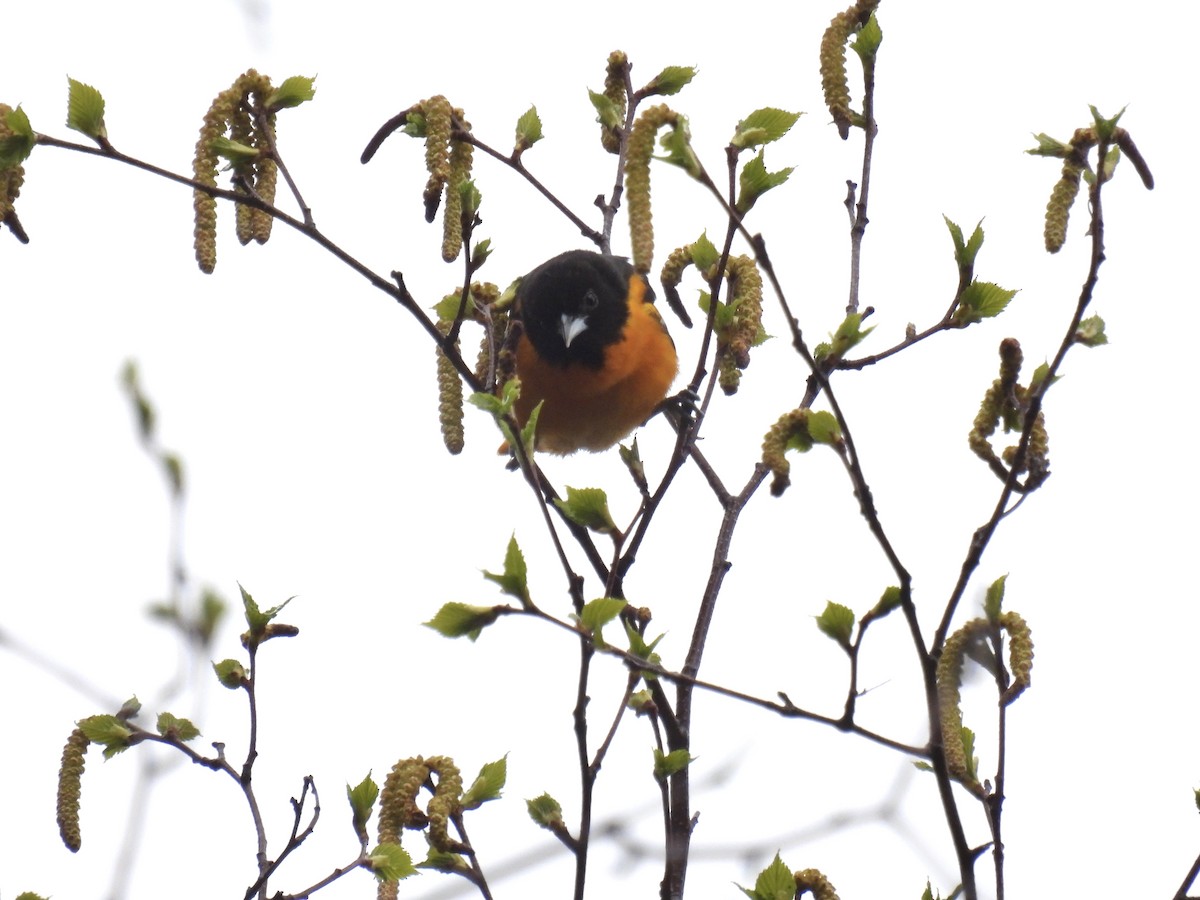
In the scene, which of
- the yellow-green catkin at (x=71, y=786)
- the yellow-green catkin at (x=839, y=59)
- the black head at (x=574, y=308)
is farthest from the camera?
the black head at (x=574, y=308)

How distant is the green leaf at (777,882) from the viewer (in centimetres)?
201

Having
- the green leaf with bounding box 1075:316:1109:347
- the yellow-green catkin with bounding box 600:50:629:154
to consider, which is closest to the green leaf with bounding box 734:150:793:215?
the green leaf with bounding box 1075:316:1109:347

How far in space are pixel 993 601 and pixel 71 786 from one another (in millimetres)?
1390

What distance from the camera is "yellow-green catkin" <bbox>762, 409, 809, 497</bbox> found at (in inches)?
75.6

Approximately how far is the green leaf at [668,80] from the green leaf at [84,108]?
1178 mm

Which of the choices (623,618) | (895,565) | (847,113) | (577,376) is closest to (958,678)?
(895,565)

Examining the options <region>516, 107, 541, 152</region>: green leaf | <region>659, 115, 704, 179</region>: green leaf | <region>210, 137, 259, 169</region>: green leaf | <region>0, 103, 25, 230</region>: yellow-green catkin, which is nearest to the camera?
<region>659, 115, 704, 179</region>: green leaf

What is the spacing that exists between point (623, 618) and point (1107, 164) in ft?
3.16

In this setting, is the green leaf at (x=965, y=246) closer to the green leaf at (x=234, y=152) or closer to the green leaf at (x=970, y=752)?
the green leaf at (x=970, y=752)

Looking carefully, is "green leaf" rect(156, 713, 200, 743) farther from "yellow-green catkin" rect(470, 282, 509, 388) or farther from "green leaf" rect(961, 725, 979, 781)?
"green leaf" rect(961, 725, 979, 781)

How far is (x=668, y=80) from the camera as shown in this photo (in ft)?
9.97

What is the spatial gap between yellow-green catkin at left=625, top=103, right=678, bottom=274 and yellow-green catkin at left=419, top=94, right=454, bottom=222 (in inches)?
12.3

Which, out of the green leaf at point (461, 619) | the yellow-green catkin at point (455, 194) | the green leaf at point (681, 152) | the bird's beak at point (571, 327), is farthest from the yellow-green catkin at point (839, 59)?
the bird's beak at point (571, 327)

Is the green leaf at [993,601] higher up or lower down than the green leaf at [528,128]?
lower down
